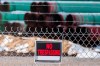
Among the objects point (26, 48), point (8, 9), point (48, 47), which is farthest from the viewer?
point (8, 9)

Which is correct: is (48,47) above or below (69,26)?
above

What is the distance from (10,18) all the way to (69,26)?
1621 mm

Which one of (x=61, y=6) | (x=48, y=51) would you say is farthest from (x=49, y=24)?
(x=48, y=51)

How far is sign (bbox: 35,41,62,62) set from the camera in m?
5.41

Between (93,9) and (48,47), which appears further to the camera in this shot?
(93,9)

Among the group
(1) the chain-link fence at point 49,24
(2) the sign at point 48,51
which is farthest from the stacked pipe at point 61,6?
(2) the sign at point 48,51

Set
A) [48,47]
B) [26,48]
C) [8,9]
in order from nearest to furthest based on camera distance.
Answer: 1. [48,47]
2. [26,48]
3. [8,9]

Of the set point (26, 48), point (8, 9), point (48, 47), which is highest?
point (48, 47)

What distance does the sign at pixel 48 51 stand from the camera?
17.8ft

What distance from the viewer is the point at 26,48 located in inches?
428

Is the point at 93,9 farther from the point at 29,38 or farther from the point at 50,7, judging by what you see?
the point at 29,38

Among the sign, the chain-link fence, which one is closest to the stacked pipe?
the chain-link fence

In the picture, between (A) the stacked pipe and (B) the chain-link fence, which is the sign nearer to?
(B) the chain-link fence

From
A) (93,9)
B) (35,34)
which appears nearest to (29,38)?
(35,34)
